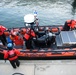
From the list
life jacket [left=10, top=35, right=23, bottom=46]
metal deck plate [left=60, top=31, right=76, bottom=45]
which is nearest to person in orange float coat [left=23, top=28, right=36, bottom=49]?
life jacket [left=10, top=35, right=23, bottom=46]

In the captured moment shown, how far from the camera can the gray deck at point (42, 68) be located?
591 centimetres

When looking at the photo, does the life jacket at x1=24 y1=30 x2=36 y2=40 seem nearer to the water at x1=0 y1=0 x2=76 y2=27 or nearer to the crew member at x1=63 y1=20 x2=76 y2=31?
the crew member at x1=63 y1=20 x2=76 y2=31

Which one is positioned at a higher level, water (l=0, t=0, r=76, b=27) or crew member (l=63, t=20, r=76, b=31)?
crew member (l=63, t=20, r=76, b=31)

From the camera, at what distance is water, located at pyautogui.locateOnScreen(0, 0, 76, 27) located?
39.3 feet

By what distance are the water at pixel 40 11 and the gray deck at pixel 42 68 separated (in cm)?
552

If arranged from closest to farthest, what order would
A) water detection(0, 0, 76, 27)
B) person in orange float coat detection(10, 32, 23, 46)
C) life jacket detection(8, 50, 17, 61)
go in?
life jacket detection(8, 50, 17, 61) → person in orange float coat detection(10, 32, 23, 46) → water detection(0, 0, 76, 27)

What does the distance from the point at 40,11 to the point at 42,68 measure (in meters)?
7.77

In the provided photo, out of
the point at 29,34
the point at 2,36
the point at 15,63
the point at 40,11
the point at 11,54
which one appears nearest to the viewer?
the point at 11,54

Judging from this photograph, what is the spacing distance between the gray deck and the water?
5519mm

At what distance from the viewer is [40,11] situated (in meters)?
13.4

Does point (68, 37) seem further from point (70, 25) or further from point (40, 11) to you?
point (40, 11)

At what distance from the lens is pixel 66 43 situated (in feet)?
22.1

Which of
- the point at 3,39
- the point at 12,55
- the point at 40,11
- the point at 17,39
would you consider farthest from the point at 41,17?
the point at 12,55

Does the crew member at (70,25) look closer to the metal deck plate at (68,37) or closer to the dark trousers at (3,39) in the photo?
the metal deck plate at (68,37)
